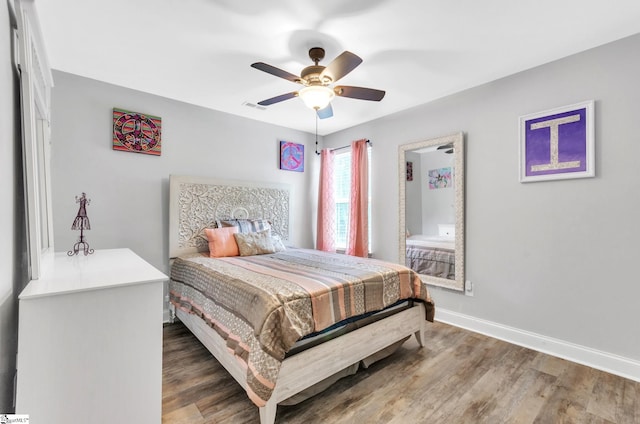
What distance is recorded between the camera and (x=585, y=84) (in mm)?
2293

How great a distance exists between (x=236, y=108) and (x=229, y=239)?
5.26 feet

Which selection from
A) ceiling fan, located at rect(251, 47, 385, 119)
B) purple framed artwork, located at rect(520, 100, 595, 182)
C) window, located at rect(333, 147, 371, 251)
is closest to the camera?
ceiling fan, located at rect(251, 47, 385, 119)

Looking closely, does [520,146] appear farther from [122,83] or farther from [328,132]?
[122,83]

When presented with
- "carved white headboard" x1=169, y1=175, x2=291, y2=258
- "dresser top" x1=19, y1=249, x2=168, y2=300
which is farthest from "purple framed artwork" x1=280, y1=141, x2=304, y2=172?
"dresser top" x1=19, y1=249, x2=168, y2=300

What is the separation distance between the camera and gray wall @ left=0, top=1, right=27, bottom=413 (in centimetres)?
115

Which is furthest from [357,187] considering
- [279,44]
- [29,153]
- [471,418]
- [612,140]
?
[29,153]

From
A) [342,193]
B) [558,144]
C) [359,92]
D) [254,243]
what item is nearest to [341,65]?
[359,92]

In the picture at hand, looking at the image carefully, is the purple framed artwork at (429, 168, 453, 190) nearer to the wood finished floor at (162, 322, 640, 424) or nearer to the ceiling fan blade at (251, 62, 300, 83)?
the wood finished floor at (162, 322, 640, 424)

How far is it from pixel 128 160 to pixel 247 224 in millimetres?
1414

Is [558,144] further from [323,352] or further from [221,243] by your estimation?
[221,243]

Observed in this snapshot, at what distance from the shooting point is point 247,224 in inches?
140

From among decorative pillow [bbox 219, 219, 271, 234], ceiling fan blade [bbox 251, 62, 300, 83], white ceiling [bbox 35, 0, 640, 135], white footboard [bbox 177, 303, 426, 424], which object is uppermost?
white ceiling [bbox 35, 0, 640, 135]

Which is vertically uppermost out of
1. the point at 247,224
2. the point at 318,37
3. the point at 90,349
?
the point at 318,37

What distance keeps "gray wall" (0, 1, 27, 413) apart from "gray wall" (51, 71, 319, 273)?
1.47 metres
